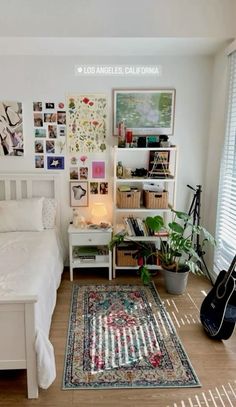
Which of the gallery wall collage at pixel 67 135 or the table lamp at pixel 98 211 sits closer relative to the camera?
the gallery wall collage at pixel 67 135

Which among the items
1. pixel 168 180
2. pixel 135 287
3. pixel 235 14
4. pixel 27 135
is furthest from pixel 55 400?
pixel 235 14

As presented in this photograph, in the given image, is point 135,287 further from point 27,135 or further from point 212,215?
point 27,135

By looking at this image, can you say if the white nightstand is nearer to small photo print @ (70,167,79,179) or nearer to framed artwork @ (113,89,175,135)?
small photo print @ (70,167,79,179)

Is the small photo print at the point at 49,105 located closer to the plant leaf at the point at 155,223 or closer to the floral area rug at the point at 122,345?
the plant leaf at the point at 155,223

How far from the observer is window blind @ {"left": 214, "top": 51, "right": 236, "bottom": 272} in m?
2.99

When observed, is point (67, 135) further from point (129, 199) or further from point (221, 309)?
point (221, 309)

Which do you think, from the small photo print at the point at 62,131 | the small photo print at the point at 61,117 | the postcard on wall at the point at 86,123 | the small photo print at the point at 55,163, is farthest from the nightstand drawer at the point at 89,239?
the small photo print at the point at 61,117

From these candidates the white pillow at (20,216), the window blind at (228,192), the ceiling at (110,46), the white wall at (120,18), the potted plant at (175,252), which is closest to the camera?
the white wall at (120,18)

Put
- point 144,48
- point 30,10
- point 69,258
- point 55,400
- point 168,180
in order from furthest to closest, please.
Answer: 1. point 69,258
2. point 168,180
3. point 144,48
4. point 30,10
5. point 55,400

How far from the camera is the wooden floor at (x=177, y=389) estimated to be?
6.12 ft

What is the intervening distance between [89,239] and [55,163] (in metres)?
0.93

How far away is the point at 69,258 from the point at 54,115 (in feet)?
5.17

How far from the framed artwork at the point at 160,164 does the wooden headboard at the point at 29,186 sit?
3.40ft

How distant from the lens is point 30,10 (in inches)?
109
